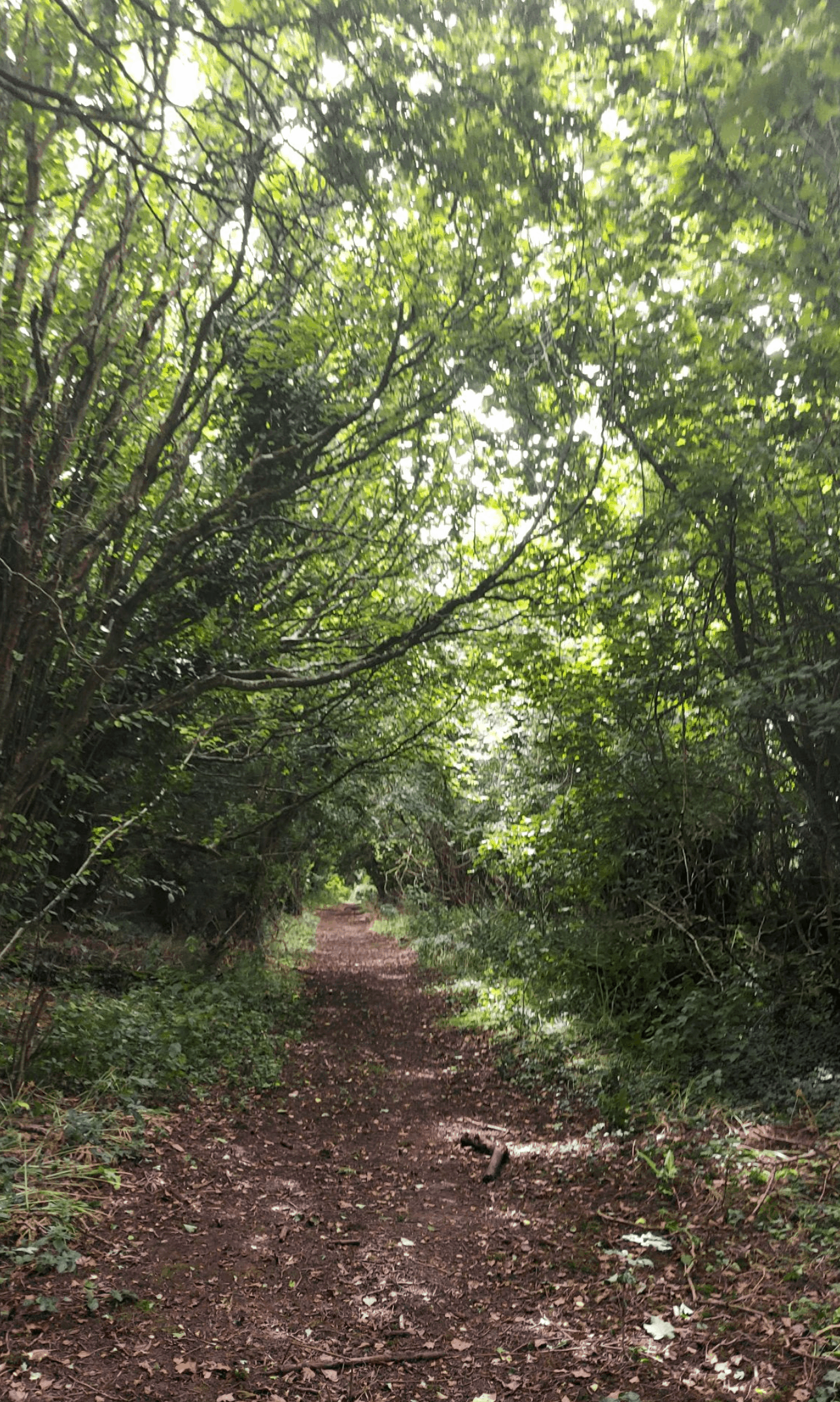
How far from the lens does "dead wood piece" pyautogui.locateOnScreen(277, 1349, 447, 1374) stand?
3.48m

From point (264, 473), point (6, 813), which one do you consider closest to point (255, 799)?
point (264, 473)

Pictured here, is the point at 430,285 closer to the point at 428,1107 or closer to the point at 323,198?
the point at 323,198

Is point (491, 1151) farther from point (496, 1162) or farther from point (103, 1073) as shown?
point (103, 1073)

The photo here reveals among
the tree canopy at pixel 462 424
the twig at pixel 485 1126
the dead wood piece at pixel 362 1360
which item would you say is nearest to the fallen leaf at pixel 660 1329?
the dead wood piece at pixel 362 1360

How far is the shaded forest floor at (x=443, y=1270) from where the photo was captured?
134 inches

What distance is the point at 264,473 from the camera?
7875 mm

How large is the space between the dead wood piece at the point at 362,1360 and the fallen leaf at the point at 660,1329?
0.98 m

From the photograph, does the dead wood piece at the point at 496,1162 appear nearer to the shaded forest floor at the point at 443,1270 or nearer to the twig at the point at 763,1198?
the shaded forest floor at the point at 443,1270

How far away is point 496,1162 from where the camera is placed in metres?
5.98

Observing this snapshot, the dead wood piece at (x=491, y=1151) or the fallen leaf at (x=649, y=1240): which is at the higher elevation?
the fallen leaf at (x=649, y=1240)

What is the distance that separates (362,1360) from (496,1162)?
261cm

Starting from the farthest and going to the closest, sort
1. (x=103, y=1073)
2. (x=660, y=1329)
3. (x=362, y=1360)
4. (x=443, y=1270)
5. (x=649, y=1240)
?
(x=103, y=1073)
(x=649, y=1240)
(x=443, y=1270)
(x=660, y=1329)
(x=362, y=1360)

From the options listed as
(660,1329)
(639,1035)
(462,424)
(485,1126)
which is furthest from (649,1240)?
(462,424)

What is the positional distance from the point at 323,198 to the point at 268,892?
11940 mm
